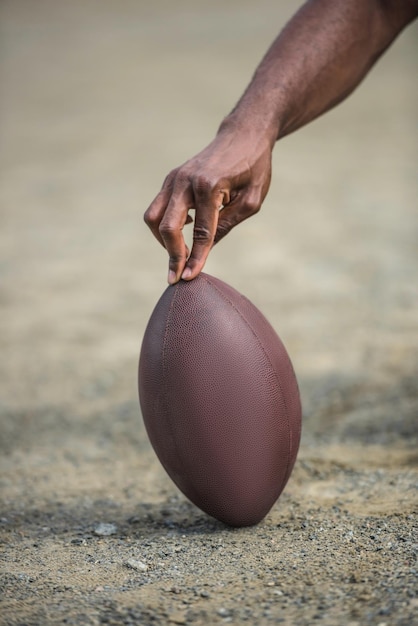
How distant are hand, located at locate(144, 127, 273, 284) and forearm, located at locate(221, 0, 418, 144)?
15 cm

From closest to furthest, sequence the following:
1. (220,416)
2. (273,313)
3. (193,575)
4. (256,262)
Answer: (193,575) → (220,416) → (273,313) → (256,262)

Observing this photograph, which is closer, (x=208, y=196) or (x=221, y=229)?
(x=208, y=196)

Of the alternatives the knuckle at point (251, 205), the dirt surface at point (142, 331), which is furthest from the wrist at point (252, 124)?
the dirt surface at point (142, 331)

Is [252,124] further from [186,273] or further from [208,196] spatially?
[186,273]

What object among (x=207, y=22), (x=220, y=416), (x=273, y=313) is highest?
(x=207, y=22)

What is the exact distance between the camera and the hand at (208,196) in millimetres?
2568

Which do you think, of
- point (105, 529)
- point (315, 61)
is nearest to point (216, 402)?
point (105, 529)

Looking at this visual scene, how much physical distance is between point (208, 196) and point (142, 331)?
275 cm

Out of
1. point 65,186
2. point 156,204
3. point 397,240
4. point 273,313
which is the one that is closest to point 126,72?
point 65,186

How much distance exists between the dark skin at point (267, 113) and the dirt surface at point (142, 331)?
874 millimetres

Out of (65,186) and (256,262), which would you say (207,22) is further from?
(256,262)

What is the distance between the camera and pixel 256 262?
6.38 meters

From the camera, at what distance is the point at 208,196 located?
8.42 ft

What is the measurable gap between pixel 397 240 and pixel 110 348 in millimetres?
2691
